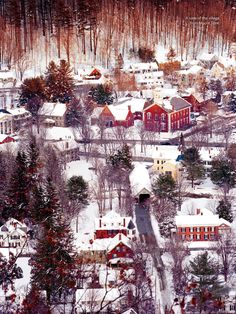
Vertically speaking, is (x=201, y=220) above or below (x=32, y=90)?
below

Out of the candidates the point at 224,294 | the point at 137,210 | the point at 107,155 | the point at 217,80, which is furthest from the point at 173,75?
the point at 224,294

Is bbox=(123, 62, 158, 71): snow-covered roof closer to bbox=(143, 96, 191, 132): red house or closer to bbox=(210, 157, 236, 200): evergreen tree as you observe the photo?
bbox=(143, 96, 191, 132): red house

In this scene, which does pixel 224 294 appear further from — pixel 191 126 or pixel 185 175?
pixel 191 126

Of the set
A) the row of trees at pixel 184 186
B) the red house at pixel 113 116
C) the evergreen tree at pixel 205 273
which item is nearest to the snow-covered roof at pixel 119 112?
the red house at pixel 113 116

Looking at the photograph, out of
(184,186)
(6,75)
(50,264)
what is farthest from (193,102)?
(50,264)

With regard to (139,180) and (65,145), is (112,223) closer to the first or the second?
(139,180)

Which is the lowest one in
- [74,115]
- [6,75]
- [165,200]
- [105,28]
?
[165,200]
